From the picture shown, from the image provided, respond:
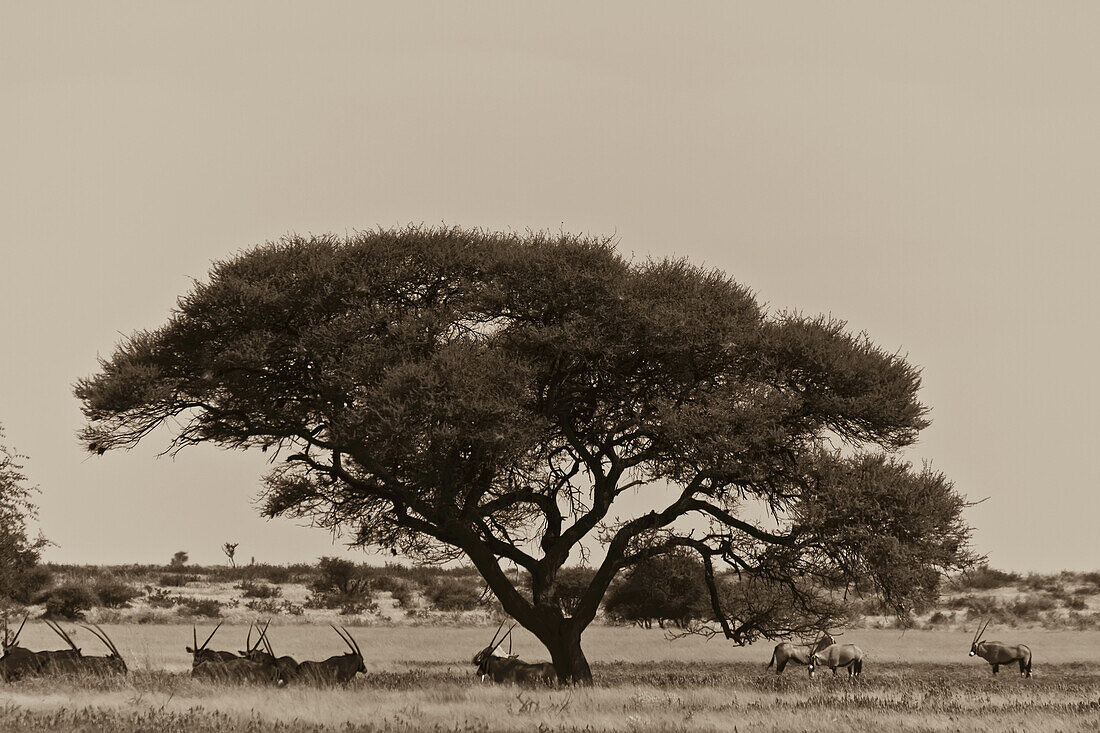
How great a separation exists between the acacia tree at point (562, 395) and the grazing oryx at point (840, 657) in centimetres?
729

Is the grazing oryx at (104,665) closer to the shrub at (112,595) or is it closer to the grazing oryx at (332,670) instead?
the grazing oryx at (332,670)

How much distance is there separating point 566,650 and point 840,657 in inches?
452

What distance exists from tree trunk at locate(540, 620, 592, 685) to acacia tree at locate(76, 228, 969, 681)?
0.16 ft

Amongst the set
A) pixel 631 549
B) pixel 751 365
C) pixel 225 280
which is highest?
pixel 225 280

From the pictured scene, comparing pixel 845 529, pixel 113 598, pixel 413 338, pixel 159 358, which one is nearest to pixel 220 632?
pixel 113 598

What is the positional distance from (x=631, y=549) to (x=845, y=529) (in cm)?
554

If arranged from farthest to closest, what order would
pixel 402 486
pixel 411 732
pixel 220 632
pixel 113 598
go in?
pixel 113 598
pixel 220 632
pixel 402 486
pixel 411 732

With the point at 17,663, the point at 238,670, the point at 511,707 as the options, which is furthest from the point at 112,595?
the point at 511,707

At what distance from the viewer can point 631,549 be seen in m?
29.4

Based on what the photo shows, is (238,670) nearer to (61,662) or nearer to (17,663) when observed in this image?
(61,662)

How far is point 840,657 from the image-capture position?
3641 cm

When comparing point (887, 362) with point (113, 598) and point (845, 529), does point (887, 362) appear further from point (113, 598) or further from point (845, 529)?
point (113, 598)

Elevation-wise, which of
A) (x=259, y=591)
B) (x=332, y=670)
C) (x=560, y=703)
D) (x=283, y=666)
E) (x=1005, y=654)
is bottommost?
(x=560, y=703)

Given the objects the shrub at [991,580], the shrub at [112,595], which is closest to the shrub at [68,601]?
the shrub at [112,595]
